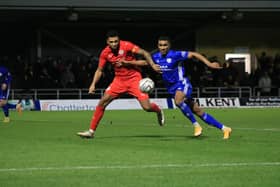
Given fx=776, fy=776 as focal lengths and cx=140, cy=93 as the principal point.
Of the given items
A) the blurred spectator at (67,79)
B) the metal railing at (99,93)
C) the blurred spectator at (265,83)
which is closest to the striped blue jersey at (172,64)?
the metal railing at (99,93)

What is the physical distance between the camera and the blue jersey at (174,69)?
14.8 m

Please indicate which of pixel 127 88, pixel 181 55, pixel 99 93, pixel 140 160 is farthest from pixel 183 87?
pixel 99 93

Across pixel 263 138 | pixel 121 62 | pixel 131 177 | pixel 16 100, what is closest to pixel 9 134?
pixel 121 62

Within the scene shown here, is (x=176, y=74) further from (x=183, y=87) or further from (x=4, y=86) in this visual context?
(x=4, y=86)

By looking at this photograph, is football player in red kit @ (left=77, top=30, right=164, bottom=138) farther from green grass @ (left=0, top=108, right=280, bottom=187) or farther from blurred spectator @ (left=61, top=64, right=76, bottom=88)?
blurred spectator @ (left=61, top=64, right=76, bottom=88)

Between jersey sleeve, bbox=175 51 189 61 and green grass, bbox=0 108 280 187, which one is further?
jersey sleeve, bbox=175 51 189 61

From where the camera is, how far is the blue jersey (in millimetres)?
14812

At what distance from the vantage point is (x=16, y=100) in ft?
113

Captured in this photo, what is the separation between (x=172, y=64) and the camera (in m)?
14.8

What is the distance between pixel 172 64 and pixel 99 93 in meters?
22.3

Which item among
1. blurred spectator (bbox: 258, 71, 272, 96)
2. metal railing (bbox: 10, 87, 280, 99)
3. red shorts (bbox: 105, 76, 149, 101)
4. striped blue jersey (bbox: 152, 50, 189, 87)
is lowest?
metal railing (bbox: 10, 87, 280, 99)

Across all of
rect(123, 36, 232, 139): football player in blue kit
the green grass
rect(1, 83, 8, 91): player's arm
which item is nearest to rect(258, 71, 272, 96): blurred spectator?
rect(1, 83, 8, 91): player's arm

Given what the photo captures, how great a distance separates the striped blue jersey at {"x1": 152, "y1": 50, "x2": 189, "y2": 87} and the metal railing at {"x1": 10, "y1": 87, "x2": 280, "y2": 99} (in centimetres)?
2044

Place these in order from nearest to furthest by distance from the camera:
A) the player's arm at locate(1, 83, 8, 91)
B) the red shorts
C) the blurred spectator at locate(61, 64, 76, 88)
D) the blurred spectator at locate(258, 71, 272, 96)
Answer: the red shorts → the player's arm at locate(1, 83, 8, 91) → the blurred spectator at locate(61, 64, 76, 88) → the blurred spectator at locate(258, 71, 272, 96)
